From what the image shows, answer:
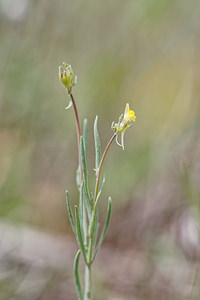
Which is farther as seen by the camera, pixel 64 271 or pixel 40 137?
pixel 40 137

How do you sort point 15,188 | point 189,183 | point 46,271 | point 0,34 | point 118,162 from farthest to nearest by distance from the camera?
1. point 0,34
2. point 118,162
3. point 15,188
4. point 46,271
5. point 189,183

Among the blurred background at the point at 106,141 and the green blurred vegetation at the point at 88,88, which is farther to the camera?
the green blurred vegetation at the point at 88,88

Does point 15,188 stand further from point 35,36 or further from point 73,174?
point 35,36

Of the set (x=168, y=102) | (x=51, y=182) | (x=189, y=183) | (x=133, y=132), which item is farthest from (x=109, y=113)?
(x=189, y=183)

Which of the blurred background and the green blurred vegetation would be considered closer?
the blurred background

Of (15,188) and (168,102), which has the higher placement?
(168,102)

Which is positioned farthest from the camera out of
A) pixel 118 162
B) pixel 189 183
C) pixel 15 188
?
pixel 118 162

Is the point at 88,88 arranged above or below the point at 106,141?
above

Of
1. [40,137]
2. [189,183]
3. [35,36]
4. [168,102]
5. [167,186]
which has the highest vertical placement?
[35,36]
